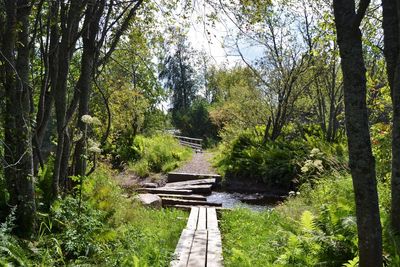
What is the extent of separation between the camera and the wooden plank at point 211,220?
25.9ft

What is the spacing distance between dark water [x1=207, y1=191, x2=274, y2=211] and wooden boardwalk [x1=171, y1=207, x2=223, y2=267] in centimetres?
479

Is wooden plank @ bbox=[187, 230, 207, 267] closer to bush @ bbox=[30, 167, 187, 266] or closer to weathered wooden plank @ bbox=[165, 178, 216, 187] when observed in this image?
bush @ bbox=[30, 167, 187, 266]

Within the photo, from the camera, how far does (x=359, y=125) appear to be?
351 cm

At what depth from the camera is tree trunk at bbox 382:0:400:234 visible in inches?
182

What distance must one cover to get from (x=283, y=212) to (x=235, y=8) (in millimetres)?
4438

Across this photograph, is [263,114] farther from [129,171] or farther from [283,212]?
[283,212]

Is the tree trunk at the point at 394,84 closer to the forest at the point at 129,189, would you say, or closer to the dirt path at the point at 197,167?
the forest at the point at 129,189

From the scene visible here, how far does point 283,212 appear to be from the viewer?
352 inches

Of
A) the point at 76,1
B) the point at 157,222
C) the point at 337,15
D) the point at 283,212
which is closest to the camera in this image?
the point at 337,15

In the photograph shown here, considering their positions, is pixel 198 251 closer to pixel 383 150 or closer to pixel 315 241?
pixel 315 241

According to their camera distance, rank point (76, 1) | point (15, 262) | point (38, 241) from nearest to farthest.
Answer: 1. point (15, 262)
2. point (38, 241)
3. point (76, 1)

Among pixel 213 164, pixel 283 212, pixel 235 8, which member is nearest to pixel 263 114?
pixel 213 164

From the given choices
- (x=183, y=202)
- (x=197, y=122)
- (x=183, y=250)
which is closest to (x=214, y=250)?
(x=183, y=250)

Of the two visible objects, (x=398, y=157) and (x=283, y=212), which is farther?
(x=283, y=212)
